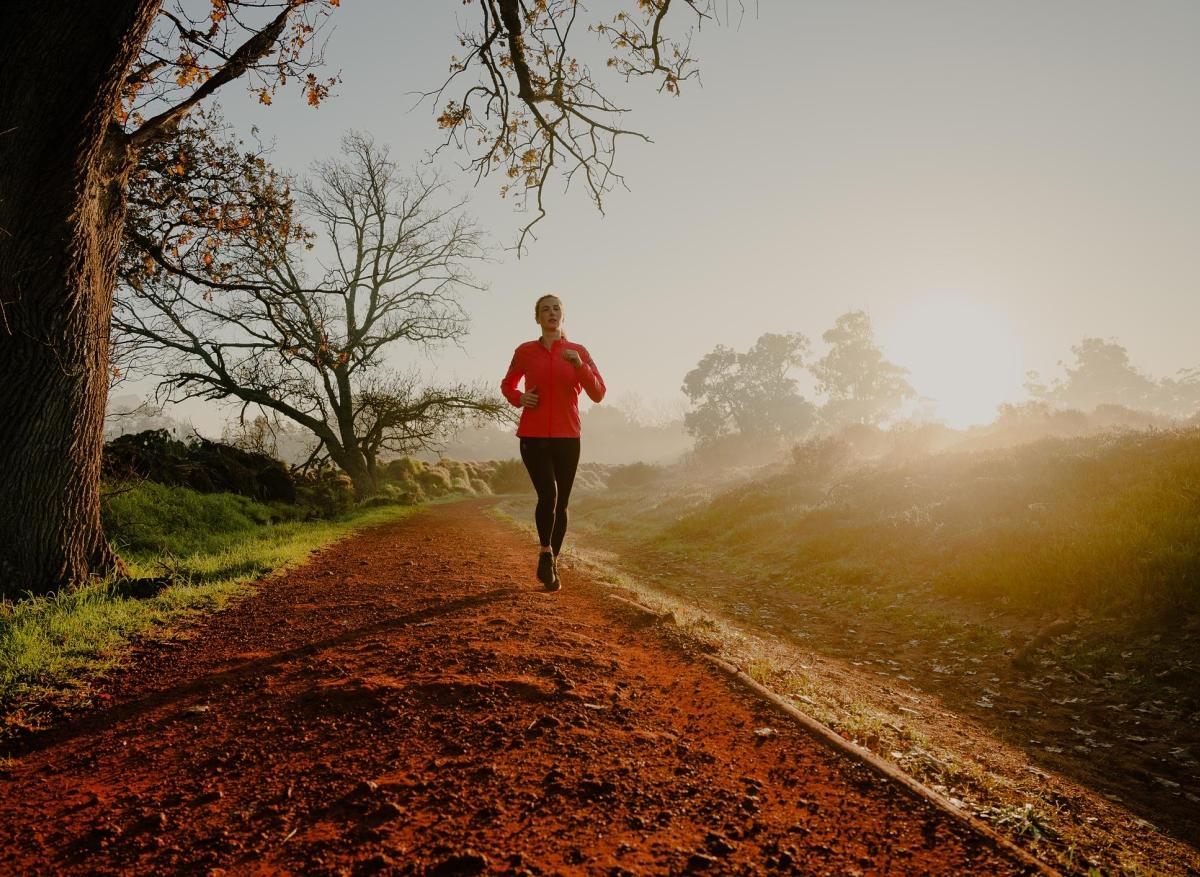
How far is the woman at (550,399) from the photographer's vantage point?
530 centimetres

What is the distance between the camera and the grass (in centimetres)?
316

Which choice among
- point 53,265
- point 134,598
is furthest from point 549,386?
point 53,265

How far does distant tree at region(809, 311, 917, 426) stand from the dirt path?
44.5m

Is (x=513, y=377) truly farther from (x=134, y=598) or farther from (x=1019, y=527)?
(x=1019, y=527)

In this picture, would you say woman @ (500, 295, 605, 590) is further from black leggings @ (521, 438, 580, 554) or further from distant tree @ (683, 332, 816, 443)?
distant tree @ (683, 332, 816, 443)

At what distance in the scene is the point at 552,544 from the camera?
571 centimetres

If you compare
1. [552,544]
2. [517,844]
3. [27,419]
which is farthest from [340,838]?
[27,419]

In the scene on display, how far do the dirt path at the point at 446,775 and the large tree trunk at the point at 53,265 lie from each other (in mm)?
1911

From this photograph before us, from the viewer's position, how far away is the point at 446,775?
228 centimetres

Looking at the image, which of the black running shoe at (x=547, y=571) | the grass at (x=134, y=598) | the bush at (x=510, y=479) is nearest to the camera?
the grass at (x=134, y=598)

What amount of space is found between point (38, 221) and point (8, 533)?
8.20 ft

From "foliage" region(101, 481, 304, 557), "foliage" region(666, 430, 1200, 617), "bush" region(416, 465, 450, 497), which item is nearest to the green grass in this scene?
"foliage" region(666, 430, 1200, 617)

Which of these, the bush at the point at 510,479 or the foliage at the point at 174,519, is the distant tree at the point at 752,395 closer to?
the bush at the point at 510,479

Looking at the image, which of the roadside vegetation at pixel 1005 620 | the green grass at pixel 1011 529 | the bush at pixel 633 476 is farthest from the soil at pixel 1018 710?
the bush at pixel 633 476
